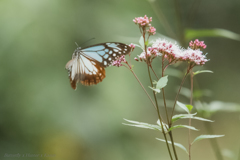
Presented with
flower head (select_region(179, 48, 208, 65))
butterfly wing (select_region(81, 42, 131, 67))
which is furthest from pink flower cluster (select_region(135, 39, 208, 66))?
butterfly wing (select_region(81, 42, 131, 67))

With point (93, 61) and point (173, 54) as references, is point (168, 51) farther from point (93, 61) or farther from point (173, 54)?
point (93, 61)

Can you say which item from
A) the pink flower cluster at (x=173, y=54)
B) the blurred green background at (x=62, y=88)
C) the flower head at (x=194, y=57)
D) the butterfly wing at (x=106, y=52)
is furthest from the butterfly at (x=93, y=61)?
the blurred green background at (x=62, y=88)

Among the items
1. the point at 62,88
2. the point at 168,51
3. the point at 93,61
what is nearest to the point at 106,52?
the point at 93,61

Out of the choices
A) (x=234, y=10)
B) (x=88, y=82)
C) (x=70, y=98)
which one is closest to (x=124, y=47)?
(x=88, y=82)

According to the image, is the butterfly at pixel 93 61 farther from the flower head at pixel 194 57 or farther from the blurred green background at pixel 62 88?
the blurred green background at pixel 62 88

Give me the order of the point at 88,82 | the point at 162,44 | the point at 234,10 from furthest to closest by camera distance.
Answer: the point at 234,10
the point at 88,82
the point at 162,44

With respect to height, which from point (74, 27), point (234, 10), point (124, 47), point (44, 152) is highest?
point (234, 10)

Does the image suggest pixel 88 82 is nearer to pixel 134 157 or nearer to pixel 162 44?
pixel 162 44

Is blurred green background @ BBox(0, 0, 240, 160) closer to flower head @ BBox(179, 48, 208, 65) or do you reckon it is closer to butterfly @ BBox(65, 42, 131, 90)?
butterfly @ BBox(65, 42, 131, 90)
